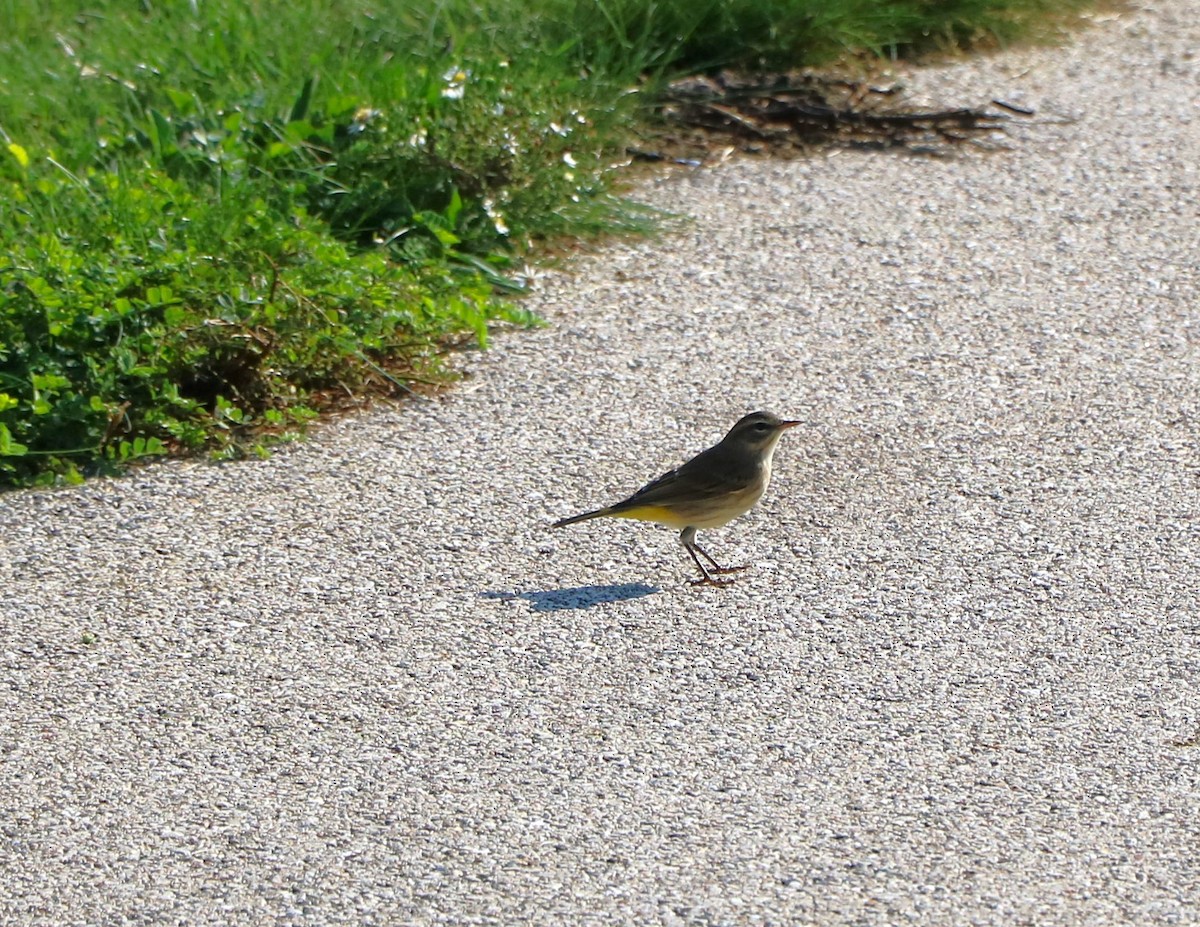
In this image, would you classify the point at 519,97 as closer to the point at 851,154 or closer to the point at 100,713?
the point at 851,154

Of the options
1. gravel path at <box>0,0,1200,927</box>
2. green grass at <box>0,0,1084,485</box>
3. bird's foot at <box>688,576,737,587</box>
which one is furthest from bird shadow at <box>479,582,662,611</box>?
green grass at <box>0,0,1084,485</box>

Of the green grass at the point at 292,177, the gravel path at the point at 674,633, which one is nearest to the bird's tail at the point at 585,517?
the gravel path at the point at 674,633

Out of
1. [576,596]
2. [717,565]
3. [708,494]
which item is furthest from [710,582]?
[576,596]

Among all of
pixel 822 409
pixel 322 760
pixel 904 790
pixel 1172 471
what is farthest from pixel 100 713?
pixel 1172 471

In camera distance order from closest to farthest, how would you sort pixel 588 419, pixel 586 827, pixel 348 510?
pixel 586 827, pixel 348 510, pixel 588 419

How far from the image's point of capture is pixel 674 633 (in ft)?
17.6

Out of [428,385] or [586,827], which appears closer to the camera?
[586,827]

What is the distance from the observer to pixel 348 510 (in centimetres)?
622

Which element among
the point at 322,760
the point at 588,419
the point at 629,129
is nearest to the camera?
the point at 322,760

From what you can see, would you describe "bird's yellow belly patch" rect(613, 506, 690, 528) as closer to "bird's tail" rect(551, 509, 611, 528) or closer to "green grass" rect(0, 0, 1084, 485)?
"bird's tail" rect(551, 509, 611, 528)

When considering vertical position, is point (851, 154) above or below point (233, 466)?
below

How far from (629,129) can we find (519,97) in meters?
1.19

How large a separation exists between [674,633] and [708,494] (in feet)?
1.88

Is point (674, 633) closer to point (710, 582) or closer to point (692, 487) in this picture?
point (710, 582)
